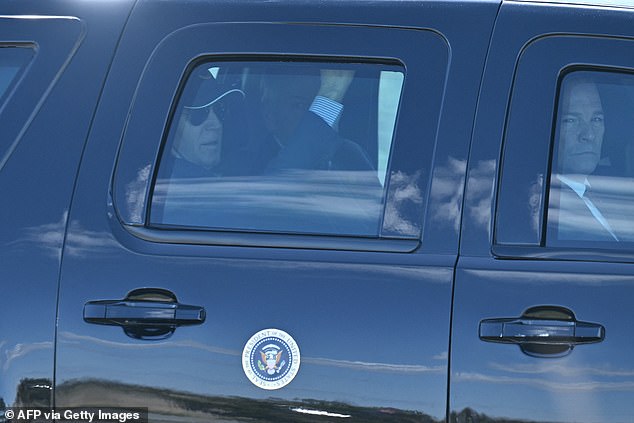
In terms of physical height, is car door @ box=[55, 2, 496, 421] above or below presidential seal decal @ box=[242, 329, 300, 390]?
above

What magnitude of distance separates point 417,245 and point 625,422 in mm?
571

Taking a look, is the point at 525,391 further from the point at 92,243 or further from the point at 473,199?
the point at 92,243

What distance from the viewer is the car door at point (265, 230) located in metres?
2.13

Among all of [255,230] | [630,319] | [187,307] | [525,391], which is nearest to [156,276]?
[187,307]

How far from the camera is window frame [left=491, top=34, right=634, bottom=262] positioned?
7.27 feet

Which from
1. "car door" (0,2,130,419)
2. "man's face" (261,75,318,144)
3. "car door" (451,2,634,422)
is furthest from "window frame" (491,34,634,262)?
"car door" (0,2,130,419)

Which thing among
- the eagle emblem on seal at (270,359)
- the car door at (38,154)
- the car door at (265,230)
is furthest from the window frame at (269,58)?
the eagle emblem on seal at (270,359)

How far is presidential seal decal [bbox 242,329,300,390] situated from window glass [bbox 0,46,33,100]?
0.93 metres

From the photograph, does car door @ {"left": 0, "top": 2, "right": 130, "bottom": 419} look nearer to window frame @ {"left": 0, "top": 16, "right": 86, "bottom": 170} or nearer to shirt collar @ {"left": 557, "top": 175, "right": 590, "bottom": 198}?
window frame @ {"left": 0, "top": 16, "right": 86, "bottom": 170}

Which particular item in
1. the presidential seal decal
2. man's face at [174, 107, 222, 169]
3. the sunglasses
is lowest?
the presidential seal decal

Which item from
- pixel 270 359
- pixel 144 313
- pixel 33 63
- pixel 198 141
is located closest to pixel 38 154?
pixel 33 63

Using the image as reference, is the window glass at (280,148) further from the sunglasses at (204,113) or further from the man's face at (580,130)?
the man's face at (580,130)

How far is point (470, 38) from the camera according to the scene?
7.73 ft

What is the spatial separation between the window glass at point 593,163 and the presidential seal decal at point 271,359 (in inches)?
25.0
